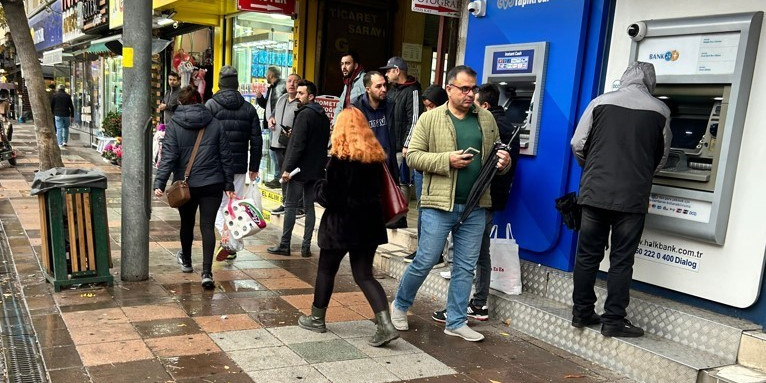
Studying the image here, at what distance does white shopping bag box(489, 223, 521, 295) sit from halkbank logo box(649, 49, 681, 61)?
5.60 ft

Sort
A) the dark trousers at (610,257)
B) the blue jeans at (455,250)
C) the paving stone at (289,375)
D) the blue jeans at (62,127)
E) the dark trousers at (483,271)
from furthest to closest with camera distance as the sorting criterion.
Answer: the blue jeans at (62,127) → the dark trousers at (483,271) → the blue jeans at (455,250) → the dark trousers at (610,257) → the paving stone at (289,375)

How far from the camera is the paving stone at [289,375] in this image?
381 cm

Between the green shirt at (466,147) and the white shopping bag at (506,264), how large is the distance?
84cm

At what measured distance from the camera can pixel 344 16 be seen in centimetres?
994

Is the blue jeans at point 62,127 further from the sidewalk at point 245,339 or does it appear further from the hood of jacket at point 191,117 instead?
the hood of jacket at point 191,117

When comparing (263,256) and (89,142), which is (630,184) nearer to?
(263,256)

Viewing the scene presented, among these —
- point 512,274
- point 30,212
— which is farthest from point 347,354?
point 30,212

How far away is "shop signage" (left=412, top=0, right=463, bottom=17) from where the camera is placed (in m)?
6.66

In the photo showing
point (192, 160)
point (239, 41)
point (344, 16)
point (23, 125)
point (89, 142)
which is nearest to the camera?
point (192, 160)

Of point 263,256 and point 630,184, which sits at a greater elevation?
point 630,184

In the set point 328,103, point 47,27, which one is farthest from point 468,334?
point 47,27

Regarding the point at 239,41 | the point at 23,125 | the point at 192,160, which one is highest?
the point at 239,41

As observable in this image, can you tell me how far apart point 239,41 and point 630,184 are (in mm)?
8996

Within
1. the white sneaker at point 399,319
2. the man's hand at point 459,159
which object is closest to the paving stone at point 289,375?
the white sneaker at point 399,319
